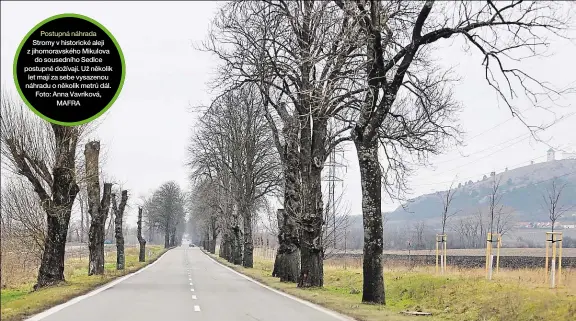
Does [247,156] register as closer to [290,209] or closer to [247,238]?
[247,238]

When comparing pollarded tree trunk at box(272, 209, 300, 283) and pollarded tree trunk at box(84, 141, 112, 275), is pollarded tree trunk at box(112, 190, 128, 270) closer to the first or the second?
pollarded tree trunk at box(84, 141, 112, 275)

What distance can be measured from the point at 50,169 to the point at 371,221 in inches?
494

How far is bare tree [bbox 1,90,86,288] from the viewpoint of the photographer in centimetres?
2327

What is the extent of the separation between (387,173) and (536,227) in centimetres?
2931

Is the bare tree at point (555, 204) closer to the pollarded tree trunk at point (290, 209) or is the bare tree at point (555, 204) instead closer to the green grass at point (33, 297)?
the pollarded tree trunk at point (290, 209)

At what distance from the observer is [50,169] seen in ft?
82.7

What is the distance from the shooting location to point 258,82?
27.2 m

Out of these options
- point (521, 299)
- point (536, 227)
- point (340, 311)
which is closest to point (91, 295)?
point (340, 311)

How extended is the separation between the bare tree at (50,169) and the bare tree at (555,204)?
849 inches

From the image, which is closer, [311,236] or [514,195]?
[311,236]

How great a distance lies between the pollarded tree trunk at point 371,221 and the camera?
18844 mm

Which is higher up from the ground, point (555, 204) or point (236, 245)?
point (555, 204)

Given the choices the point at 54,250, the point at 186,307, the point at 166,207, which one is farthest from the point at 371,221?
the point at 166,207

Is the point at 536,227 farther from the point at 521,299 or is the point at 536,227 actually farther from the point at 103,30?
the point at 103,30
